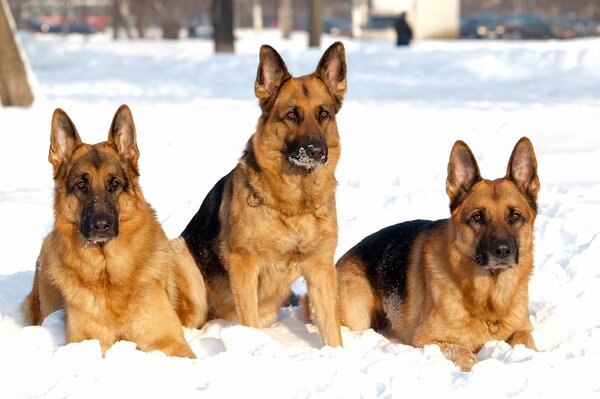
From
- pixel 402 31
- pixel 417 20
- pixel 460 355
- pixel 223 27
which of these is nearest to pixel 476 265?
pixel 460 355

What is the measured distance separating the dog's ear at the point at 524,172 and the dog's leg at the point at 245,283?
1848 mm

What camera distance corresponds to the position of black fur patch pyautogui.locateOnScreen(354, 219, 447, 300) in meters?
7.33

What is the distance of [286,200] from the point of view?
22.4 feet

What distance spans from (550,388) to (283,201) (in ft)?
7.80

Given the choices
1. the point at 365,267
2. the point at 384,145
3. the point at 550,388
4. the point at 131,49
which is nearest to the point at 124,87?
the point at 384,145

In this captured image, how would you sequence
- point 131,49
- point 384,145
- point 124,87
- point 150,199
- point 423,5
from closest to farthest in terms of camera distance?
point 150,199 < point 384,145 < point 124,87 < point 131,49 < point 423,5

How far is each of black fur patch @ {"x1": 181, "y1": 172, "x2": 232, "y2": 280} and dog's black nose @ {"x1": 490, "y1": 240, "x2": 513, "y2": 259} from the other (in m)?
2.00

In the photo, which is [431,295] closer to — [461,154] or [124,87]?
[461,154]

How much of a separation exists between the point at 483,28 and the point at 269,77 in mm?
42523

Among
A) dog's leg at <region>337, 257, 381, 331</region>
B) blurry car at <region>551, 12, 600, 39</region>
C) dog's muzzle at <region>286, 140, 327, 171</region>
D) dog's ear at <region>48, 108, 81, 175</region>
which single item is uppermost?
dog's ear at <region>48, 108, 81, 175</region>

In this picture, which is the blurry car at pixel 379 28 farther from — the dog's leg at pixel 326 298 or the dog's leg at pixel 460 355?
the dog's leg at pixel 460 355

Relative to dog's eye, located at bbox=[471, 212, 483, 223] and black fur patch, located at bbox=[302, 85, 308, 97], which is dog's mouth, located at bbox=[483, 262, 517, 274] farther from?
black fur patch, located at bbox=[302, 85, 308, 97]

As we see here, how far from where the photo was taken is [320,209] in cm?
687

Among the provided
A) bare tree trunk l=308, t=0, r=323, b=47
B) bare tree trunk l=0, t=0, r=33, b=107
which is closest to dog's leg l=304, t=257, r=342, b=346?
bare tree trunk l=0, t=0, r=33, b=107
